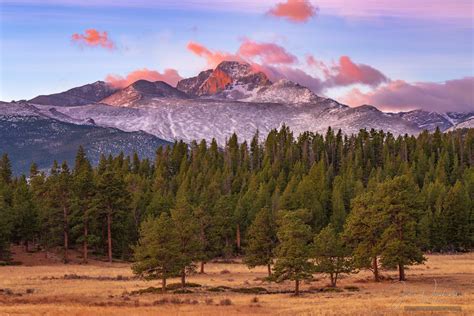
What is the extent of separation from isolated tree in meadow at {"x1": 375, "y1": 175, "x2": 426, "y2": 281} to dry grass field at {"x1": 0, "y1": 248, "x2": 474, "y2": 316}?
2523 millimetres

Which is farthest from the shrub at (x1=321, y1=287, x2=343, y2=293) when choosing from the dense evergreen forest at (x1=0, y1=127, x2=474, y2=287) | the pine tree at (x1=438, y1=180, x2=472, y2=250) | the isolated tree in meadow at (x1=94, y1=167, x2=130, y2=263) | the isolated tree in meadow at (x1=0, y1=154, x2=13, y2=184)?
the isolated tree in meadow at (x1=0, y1=154, x2=13, y2=184)

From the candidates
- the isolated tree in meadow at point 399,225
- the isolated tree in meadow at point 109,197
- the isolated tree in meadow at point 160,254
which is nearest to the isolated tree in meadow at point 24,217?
the isolated tree in meadow at point 109,197

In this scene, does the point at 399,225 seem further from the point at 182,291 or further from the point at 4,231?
the point at 4,231

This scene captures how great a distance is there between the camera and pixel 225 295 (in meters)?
57.3

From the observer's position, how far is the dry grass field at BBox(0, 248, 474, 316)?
143ft

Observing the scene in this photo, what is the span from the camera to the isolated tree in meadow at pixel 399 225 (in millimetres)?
73625

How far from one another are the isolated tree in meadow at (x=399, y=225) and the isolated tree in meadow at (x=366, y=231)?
0.89 meters

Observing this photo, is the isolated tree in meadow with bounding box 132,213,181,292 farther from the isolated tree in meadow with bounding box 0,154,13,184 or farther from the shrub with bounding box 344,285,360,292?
the isolated tree in meadow with bounding box 0,154,13,184

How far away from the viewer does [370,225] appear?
77.1m

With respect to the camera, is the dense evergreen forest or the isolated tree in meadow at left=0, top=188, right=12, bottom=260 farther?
the isolated tree in meadow at left=0, top=188, right=12, bottom=260

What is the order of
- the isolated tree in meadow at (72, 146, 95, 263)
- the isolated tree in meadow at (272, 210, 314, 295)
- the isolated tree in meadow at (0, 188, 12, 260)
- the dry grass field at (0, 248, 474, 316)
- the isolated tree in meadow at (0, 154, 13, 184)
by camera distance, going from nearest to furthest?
1. the dry grass field at (0, 248, 474, 316)
2. the isolated tree in meadow at (272, 210, 314, 295)
3. the isolated tree in meadow at (0, 188, 12, 260)
4. the isolated tree in meadow at (72, 146, 95, 263)
5. the isolated tree in meadow at (0, 154, 13, 184)

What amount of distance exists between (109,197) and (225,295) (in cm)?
5096

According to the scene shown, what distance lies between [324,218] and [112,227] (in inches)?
1966

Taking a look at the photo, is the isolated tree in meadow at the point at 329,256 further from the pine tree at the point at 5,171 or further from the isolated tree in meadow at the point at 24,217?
the pine tree at the point at 5,171
